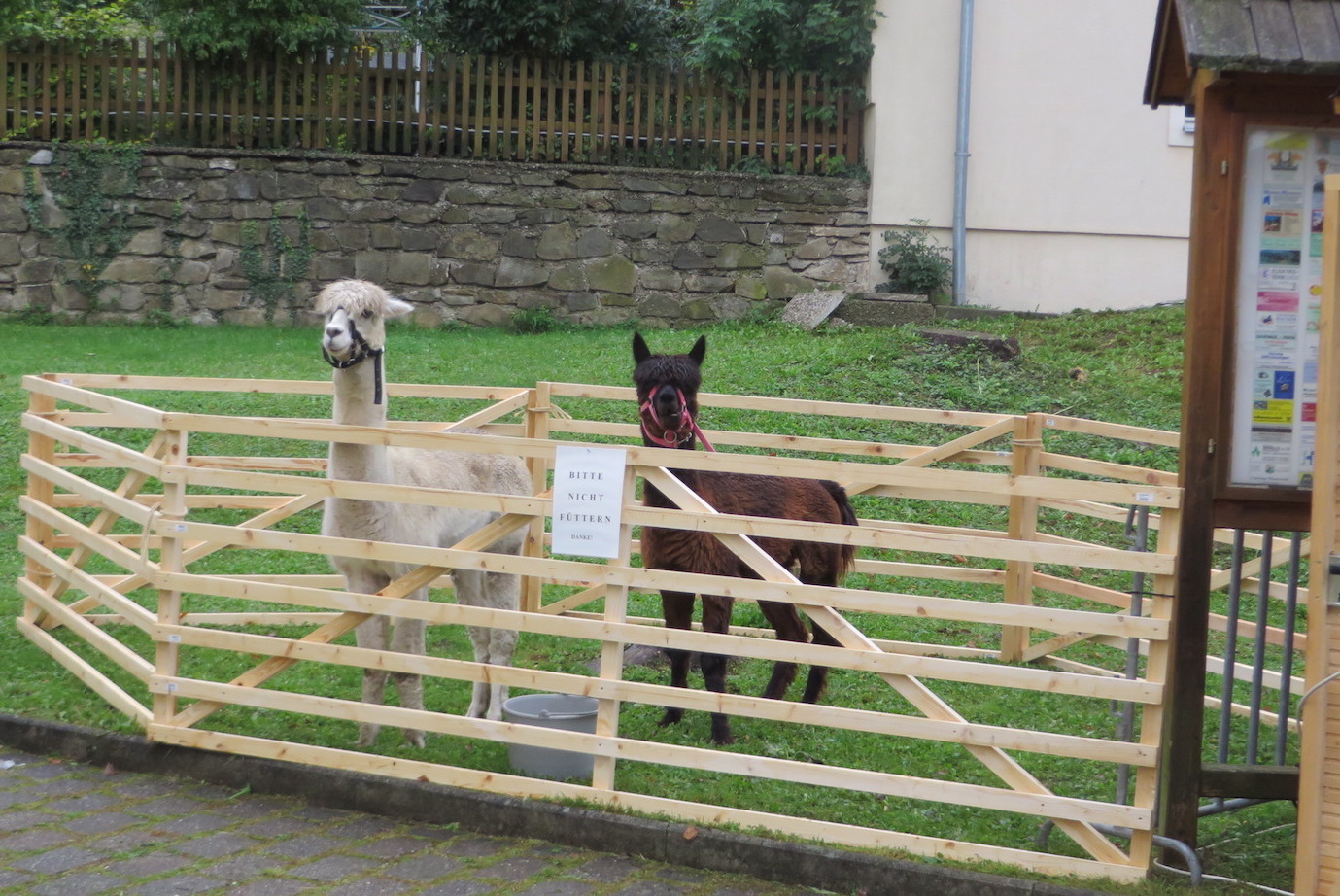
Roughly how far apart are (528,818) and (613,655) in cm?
65

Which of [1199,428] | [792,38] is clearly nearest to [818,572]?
[1199,428]

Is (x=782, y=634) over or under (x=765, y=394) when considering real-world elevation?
under

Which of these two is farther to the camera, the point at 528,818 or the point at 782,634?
the point at 782,634

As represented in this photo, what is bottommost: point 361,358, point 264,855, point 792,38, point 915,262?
point 264,855

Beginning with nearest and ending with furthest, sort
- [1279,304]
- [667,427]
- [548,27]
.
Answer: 1. [1279,304]
2. [667,427]
3. [548,27]

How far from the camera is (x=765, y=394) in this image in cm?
1086

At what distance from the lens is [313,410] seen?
1074cm

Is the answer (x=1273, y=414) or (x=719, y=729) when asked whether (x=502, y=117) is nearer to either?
(x=719, y=729)

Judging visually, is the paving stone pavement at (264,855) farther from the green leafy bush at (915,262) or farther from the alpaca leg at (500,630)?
the green leafy bush at (915,262)

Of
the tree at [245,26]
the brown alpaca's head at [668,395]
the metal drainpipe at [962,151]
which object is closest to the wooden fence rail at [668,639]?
the brown alpaca's head at [668,395]

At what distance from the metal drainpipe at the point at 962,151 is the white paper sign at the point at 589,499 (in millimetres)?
10516

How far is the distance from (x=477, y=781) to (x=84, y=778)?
65.1 inches

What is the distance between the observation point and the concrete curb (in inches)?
158

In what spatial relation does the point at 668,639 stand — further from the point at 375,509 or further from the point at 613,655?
the point at 375,509
